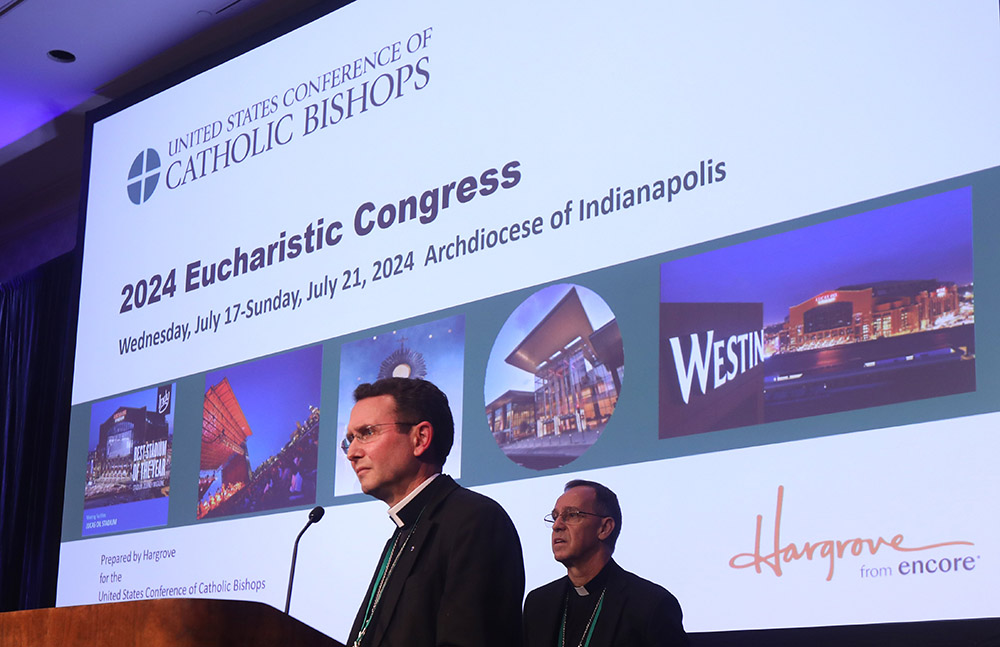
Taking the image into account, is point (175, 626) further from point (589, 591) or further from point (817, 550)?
point (817, 550)

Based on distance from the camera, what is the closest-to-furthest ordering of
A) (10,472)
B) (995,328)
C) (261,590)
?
1. (995,328)
2. (261,590)
3. (10,472)

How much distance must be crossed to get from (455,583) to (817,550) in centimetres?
108

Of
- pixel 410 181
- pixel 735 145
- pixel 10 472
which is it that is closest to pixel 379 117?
pixel 410 181

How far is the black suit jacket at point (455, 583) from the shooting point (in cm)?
227

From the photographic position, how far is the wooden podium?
2.09 m

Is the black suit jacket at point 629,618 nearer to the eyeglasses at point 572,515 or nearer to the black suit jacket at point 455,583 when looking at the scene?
the eyeglasses at point 572,515

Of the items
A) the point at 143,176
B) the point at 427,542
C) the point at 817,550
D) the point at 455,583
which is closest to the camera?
the point at 455,583

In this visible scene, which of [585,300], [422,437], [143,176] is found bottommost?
[422,437]

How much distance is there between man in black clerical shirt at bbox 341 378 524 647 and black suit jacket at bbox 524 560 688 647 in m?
0.82

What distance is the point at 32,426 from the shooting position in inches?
278

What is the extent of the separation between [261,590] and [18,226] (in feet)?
14.7

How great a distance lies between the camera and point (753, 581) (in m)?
3.08

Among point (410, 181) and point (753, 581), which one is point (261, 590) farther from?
point (753, 581)

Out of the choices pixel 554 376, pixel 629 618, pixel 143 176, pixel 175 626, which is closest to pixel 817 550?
pixel 629 618
